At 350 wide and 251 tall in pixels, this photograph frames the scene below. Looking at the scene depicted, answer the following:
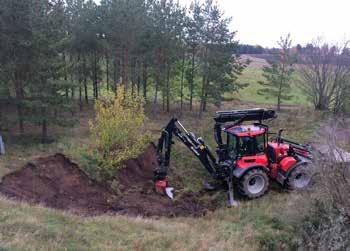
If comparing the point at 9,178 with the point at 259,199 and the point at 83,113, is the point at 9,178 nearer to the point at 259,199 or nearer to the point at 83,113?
the point at 259,199

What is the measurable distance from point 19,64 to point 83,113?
10.1m

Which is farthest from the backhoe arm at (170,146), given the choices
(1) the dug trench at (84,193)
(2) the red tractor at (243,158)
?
(1) the dug trench at (84,193)

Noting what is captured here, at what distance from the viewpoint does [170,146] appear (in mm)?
12961

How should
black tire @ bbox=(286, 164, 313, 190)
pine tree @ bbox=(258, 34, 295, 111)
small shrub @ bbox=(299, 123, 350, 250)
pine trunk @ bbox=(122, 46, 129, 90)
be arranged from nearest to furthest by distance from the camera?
small shrub @ bbox=(299, 123, 350, 250)
black tire @ bbox=(286, 164, 313, 190)
pine trunk @ bbox=(122, 46, 129, 90)
pine tree @ bbox=(258, 34, 295, 111)

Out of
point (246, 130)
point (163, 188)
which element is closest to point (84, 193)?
point (163, 188)

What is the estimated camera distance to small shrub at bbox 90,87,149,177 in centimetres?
1329

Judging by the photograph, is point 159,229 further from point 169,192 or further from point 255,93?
point 255,93

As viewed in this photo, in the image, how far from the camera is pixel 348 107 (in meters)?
24.8

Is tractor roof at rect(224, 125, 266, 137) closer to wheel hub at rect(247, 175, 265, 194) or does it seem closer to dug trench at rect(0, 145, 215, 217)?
wheel hub at rect(247, 175, 265, 194)

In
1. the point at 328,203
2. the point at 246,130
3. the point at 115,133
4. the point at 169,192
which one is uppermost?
the point at 246,130

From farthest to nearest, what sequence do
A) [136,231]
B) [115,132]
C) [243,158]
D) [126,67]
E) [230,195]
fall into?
[126,67], [115,132], [243,158], [230,195], [136,231]

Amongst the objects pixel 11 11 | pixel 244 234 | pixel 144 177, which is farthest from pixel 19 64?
pixel 244 234

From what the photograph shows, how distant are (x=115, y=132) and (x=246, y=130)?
457 cm

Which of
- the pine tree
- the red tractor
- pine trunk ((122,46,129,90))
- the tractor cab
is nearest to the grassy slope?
the red tractor
